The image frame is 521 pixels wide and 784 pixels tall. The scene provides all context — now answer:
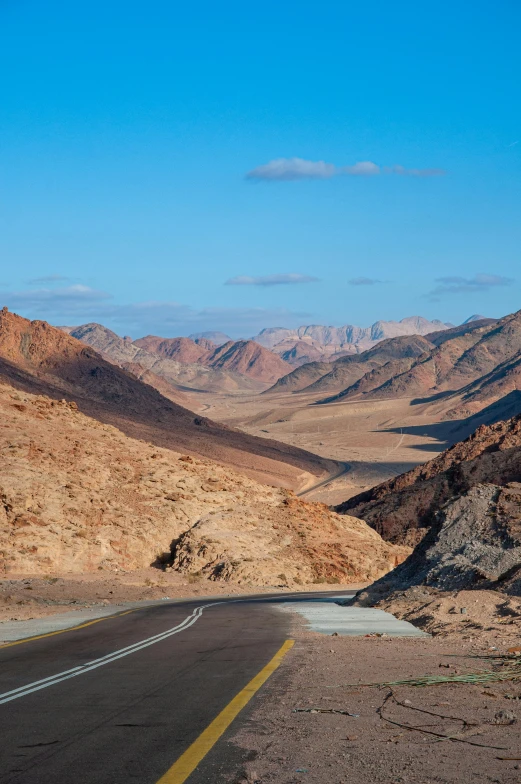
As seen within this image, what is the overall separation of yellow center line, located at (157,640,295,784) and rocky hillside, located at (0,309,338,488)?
3633 inches

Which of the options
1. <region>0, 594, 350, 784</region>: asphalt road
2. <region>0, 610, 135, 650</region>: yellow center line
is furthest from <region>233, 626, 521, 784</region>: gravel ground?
→ <region>0, 610, 135, 650</region>: yellow center line

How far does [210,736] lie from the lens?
7.56 m

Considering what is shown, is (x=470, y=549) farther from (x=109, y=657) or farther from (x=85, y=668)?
(x=85, y=668)

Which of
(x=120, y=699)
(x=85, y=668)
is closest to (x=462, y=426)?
(x=85, y=668)

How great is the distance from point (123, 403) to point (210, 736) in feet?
408

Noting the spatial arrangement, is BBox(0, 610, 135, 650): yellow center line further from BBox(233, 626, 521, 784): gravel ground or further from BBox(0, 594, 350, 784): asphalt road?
BBox(233, 626, 521, 784): gravel ground

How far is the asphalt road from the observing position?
6707 mm

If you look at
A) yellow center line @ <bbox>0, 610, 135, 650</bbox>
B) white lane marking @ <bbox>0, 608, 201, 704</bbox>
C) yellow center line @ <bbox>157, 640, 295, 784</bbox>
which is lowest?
yellow center line @ <bbox>0, 610, 135, 650</bbox>

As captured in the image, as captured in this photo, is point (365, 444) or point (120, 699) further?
point (365, 444)

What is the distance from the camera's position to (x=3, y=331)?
136m

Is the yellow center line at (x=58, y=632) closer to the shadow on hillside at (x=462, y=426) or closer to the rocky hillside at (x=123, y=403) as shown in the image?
the rocky hillside at (x=123, y=403)

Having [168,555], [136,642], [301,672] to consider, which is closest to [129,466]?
[168,555]

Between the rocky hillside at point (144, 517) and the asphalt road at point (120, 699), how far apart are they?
2423 centimetres

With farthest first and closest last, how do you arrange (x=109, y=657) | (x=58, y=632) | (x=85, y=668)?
(x=58, y=632) → (x=109, y=657) → (x=85, y=668)
